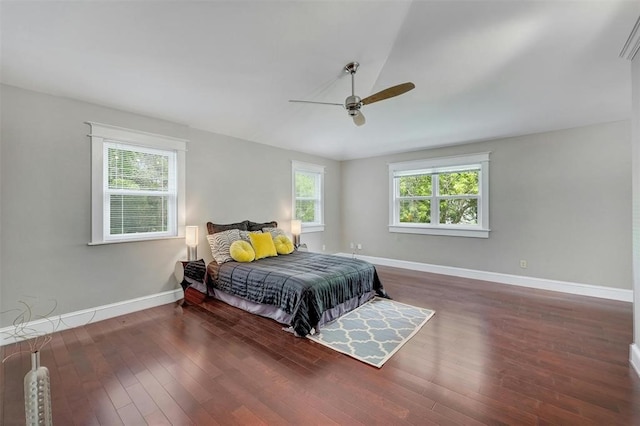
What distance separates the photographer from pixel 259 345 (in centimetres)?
256

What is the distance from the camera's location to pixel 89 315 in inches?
120

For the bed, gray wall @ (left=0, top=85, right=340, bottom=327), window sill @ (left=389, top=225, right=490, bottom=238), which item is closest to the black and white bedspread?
the bed

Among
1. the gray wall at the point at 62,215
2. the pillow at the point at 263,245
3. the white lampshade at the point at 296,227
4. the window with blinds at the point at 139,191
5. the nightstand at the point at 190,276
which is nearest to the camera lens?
the gray wall at the point at 62,215

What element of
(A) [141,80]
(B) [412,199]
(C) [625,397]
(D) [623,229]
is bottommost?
(C) [625,397]

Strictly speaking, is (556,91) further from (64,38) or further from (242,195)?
(64,38)

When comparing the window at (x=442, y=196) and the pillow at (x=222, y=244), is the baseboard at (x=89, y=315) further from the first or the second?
the window at (x=442, y=196)

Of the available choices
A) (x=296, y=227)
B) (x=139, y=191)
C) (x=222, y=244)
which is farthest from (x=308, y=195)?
(x=139, y=191)

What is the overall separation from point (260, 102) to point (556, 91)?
146 inches

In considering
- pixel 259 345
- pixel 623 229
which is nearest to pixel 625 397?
pixel 259 345

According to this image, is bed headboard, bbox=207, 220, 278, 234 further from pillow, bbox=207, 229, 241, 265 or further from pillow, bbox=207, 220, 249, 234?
pillow, bbox=207, 229, 241, 265

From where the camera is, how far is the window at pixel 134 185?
3131mm

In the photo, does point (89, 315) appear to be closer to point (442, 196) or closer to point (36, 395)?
point (36, 395)

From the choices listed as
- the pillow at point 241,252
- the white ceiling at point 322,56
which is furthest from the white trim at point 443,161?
the pillow at point 241,252

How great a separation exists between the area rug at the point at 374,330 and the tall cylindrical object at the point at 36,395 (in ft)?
6.21
